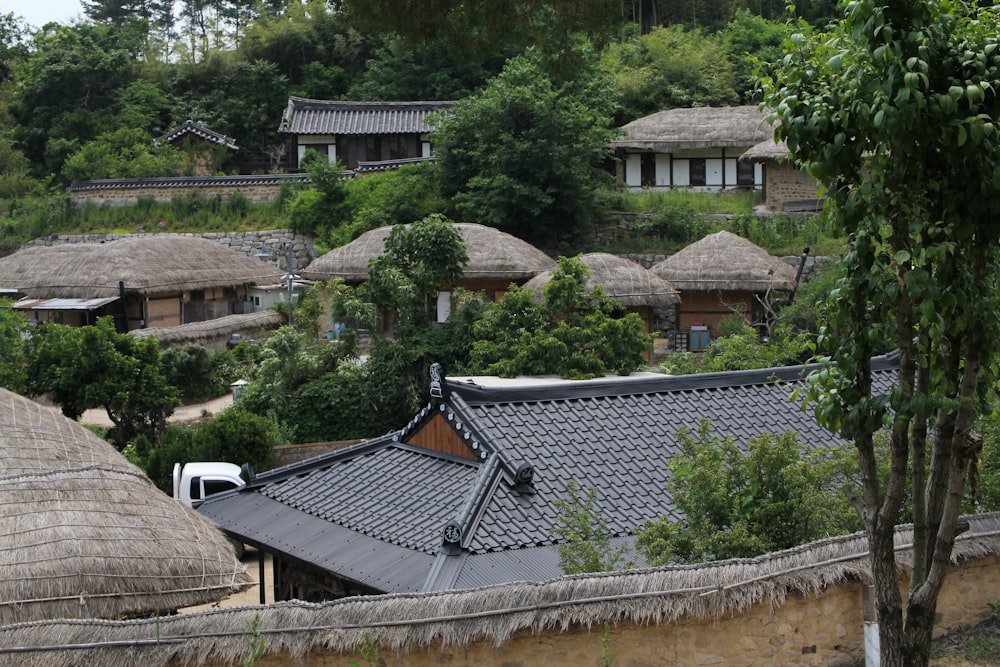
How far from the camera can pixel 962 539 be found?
7.25 m

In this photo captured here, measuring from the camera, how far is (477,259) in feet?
83.7

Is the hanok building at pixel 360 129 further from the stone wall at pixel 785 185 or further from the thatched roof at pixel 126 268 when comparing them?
the stone wall at pixel 785 185

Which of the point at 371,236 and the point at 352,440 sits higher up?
the point at 371,236

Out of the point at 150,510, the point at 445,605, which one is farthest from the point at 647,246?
the point at 445,605

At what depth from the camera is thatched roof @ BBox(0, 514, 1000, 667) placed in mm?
6195

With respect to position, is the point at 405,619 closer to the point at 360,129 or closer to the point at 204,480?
the point at 204,480

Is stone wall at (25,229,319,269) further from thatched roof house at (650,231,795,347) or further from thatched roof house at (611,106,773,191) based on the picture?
thatched roof house at (650,231,795,347)

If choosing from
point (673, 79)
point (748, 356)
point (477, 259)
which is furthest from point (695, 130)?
point (748, 356)

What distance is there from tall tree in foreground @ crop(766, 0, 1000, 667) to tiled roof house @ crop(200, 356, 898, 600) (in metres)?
4.01

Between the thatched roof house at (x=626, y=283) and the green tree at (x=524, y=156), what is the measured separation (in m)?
3.72

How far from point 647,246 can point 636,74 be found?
33.2ft

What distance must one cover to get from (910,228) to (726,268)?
69.2 feet

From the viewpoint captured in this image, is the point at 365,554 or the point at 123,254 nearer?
the point at 365,554

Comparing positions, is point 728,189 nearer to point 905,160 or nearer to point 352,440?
point 352,440
